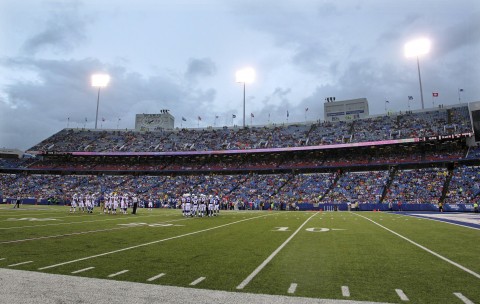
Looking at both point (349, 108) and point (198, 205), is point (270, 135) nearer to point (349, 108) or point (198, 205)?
point (349, 108)

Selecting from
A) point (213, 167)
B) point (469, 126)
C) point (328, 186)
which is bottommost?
point (328, 186)

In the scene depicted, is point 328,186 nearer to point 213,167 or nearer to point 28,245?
point 213,167

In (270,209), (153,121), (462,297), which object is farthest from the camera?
(153,121)

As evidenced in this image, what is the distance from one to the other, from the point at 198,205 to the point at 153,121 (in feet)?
185

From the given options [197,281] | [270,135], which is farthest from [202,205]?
[270,135]

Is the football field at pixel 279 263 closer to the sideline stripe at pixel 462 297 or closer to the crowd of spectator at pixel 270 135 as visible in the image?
the sideline stripe at pixel 462 297

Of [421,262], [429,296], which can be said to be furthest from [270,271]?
[421,262]

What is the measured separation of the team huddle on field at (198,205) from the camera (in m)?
27.2

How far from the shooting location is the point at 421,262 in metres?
8.47

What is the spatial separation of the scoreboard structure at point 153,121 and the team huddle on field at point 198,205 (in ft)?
173

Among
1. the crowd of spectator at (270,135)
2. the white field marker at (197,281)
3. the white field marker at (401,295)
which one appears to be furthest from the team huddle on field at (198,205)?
the crowd of spectator at (270,135)

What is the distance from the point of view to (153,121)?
265 feet

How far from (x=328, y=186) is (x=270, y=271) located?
4396 centimetres

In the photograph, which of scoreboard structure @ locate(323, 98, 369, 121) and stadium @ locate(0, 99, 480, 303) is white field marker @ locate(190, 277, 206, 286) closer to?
stadium @ locate(0, 99, 480, 303)
